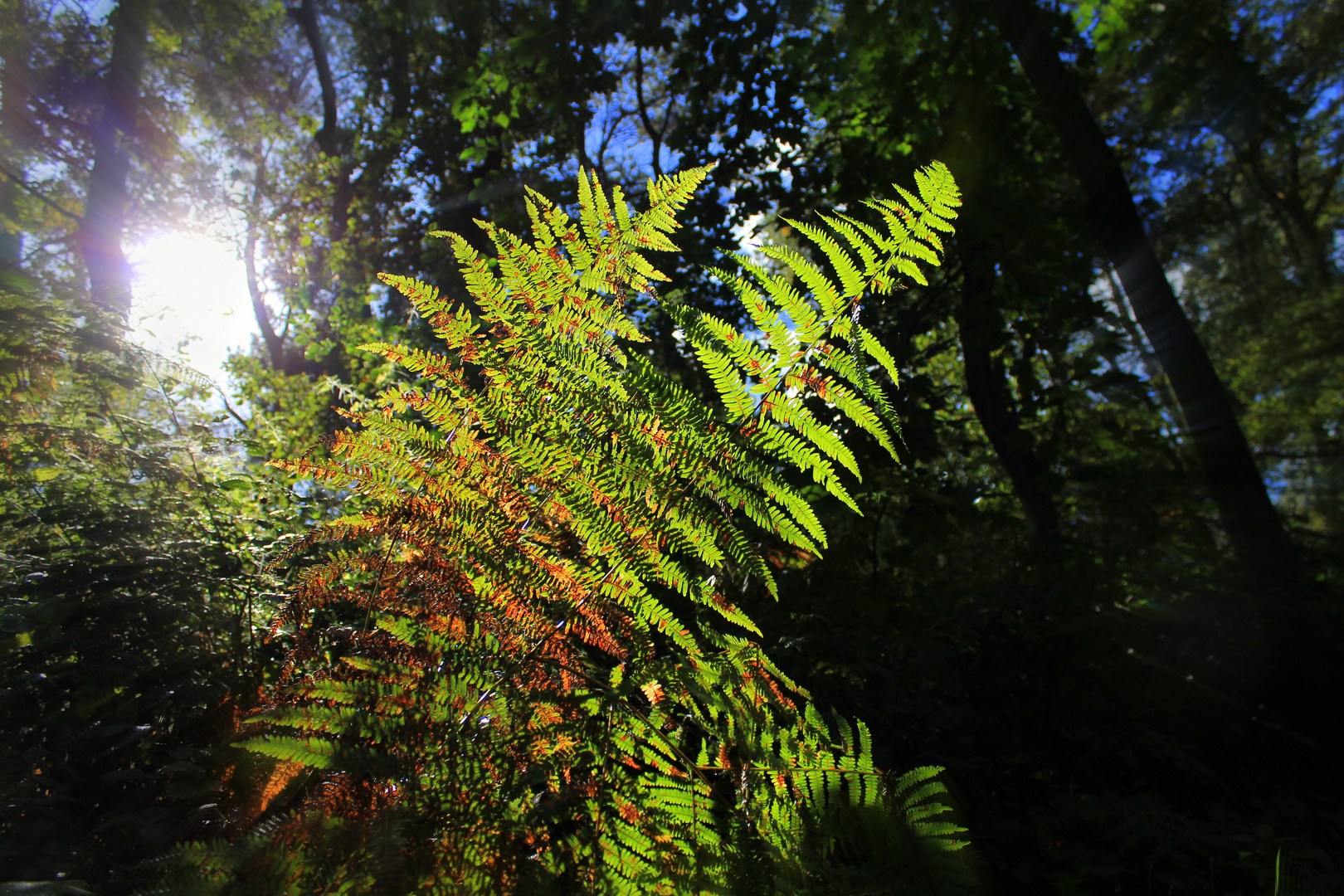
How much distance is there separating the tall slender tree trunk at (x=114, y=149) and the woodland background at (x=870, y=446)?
5 centimetres

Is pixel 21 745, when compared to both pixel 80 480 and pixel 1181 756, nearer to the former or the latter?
pixel 80 480

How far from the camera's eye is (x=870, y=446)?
3.34 metres

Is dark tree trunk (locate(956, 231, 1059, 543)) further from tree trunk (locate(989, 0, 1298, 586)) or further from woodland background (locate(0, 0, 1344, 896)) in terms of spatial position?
tree trunk (locate(989, 0, 1298, 586))

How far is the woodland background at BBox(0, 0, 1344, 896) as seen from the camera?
1453mm

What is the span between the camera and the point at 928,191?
0.90m

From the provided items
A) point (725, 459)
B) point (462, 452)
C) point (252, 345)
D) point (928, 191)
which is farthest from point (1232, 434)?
point (252, 345)

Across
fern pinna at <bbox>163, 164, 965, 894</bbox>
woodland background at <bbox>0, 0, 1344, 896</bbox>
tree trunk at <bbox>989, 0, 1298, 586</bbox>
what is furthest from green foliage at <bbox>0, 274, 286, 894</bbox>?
tree trunk at <bbox>989, 0, 1298, 586</bbox>

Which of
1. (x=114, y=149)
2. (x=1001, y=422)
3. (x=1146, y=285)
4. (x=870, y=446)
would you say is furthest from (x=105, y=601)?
(x=114, y=149)

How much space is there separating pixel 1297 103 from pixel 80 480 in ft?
23.1

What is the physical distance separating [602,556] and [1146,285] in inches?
190

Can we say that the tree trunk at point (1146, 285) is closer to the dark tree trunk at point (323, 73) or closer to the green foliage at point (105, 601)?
the green foliage at point (105, 601)

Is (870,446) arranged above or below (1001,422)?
below

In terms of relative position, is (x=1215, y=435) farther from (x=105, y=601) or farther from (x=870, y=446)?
(x=105, y=601)

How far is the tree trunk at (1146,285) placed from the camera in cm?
371
